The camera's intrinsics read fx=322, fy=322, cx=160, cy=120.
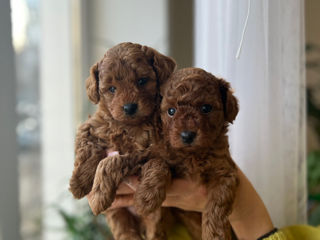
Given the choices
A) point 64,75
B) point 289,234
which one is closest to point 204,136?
point 289,234

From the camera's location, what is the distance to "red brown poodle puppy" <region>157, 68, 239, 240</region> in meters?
0.68

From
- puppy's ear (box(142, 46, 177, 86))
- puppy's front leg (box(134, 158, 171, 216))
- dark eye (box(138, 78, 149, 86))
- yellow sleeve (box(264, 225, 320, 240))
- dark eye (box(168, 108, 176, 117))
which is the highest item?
puppy's ear (box(142, 46, 177, 86))

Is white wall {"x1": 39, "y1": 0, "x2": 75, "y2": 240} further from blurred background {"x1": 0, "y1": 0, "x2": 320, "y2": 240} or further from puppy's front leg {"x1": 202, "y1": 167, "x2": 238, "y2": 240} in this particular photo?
puppy's front leg {"x1": 202, "y1": 167, "x2": 238, "y2": 240}

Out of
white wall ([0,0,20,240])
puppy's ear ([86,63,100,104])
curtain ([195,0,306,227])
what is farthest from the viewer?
white wall ([0,0,20,240])

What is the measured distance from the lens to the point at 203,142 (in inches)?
26.6

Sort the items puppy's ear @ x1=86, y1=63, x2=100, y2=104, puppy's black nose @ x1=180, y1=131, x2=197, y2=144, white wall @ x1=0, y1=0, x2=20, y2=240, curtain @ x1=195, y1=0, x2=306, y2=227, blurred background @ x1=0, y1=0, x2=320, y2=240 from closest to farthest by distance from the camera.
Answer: puppy's black nose @ x1=180, y1=131, x2=197, y2=144, puppy's ear @ x1=86, y1=63, x2=100, y2=104, curtain @ x1=195, y1=0, x2=306, y2=227, white wall @ x1=0, y1=0, x2=20, y2=240, blurred background @ x1=0, y1=0, x2=320, y2=240

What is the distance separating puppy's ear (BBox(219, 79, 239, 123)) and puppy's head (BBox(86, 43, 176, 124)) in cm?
13

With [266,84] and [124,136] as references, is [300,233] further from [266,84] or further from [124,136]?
[124,136]

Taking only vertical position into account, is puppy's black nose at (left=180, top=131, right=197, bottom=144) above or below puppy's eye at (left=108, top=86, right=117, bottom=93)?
below

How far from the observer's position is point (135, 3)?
206cm

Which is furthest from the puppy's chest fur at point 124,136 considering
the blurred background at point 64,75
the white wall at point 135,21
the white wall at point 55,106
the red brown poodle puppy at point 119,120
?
the white wall at point 55,106

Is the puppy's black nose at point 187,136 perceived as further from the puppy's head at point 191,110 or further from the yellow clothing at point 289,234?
the yellow clothing at point 289,234

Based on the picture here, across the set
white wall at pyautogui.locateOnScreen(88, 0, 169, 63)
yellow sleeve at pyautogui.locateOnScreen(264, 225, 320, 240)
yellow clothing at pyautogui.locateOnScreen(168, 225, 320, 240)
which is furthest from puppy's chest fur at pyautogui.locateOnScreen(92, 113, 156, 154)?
white wall at pyautogui.locateOnScreen(88, 0, 169, 63)

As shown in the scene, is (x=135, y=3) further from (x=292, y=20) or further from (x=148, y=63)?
(x=148, y=63)
